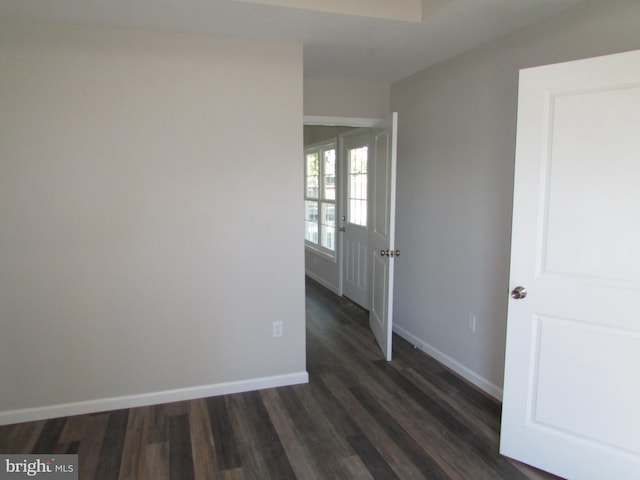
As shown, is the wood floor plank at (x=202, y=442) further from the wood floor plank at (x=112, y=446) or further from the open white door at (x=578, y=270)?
the open white door at (x=578, y=270)

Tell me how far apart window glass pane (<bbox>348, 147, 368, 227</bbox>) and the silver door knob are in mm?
2648

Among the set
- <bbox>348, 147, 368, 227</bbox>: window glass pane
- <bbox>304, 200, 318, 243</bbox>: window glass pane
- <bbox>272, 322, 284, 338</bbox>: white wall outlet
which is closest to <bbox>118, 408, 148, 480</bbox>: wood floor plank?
<bbox>272, 322, 284, 338</bbox>: white wall outlet

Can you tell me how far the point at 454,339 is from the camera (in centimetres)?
334

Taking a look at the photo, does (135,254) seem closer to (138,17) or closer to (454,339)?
(138,17)

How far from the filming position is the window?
5676mm

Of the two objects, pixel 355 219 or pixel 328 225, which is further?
pixel 328 225

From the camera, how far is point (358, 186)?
4879 millimetres

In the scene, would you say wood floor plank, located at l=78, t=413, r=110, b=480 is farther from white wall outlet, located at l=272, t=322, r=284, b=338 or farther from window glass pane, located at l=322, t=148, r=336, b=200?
window glass pane, located at l=322, t=148, r=336, b=200

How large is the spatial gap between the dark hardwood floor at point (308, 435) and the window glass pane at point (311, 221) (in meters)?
3.31

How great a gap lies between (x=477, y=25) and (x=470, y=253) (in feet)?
4.87

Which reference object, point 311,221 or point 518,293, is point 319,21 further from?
point 311,221

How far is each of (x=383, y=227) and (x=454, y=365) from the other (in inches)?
48.3

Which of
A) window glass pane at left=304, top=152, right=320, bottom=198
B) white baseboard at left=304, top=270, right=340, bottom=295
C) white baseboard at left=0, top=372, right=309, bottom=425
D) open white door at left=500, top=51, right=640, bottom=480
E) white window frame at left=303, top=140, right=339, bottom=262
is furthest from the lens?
window glass pane at left=304, top=152, right=320, bottom=198

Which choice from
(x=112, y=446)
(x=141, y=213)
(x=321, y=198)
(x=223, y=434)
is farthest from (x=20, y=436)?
(x=321, y=198)
